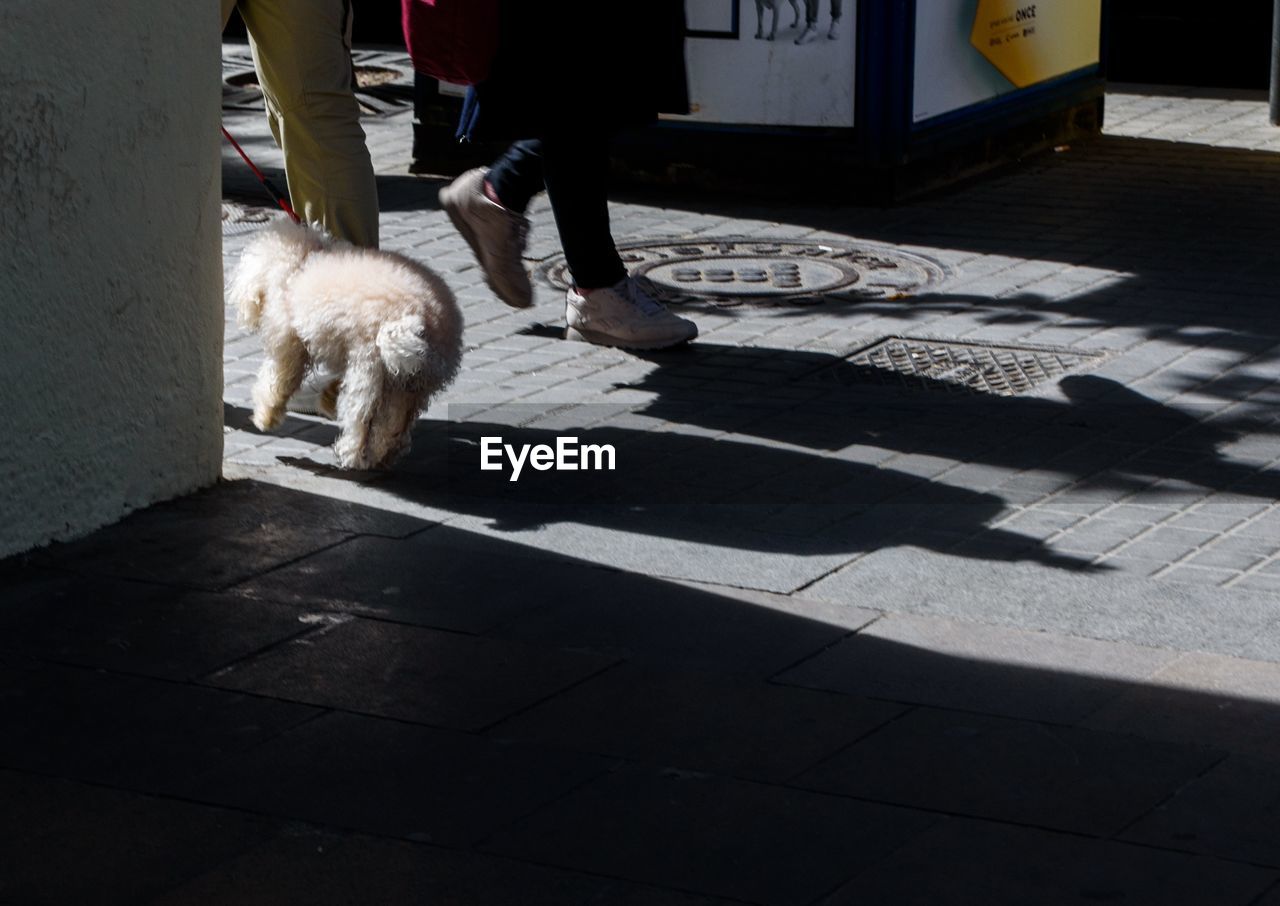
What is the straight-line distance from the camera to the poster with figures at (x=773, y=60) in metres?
9.73

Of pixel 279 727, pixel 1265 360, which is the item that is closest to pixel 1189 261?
pixel 1265 360

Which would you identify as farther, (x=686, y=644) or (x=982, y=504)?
(x=982, y=504)

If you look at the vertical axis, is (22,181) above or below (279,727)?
above

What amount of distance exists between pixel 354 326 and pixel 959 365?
237 cm

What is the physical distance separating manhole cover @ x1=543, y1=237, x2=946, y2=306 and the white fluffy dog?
2425 millimetres

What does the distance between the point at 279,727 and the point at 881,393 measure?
3.06 metres

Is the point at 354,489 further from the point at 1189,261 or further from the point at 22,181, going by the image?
the point at 1189,261

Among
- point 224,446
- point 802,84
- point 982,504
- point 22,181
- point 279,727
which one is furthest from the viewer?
point 802,84

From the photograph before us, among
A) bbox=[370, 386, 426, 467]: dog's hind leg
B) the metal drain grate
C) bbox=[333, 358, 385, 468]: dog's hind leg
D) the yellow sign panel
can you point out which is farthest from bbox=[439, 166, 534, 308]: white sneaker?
the yellow sign panel

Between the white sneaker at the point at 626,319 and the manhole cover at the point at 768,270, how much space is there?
0.79 metres

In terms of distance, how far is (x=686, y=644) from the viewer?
14.7ft

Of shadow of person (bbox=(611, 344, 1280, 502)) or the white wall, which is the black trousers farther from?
the white wall

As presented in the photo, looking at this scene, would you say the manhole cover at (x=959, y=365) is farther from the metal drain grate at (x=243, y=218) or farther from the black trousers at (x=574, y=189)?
the metal drain grate at (x=243, y=218)

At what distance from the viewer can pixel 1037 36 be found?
10977 millimetres
